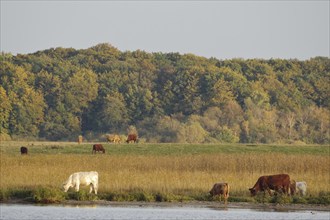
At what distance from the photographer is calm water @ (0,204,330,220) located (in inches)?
1067

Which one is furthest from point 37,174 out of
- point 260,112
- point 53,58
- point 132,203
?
point 53,58

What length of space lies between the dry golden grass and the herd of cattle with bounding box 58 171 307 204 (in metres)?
0.77

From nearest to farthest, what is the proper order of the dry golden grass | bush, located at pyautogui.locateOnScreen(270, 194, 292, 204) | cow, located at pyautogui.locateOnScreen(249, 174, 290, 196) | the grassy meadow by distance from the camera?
1. bush, located at pyautogui.locateOnScreen(270, 194, 292, 204)
2. the grassy meadow
3. cow, located at pyautogui.locateOnScreen(249, 174, 290, 196)
4. the dry golden grass

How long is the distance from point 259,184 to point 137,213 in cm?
520

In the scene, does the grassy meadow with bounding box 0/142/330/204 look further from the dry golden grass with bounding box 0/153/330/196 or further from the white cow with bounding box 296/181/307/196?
the white cow with bounding box 296/181/307/196

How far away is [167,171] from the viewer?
3847cm

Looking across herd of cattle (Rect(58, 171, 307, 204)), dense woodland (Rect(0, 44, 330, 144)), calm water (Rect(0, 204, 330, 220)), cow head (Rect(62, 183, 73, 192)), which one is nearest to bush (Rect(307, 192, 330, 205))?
herd of cattle (Rect(58, 171, 307, 204))

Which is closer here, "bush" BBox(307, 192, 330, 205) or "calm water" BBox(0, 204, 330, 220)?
"calm water" BBox(0, 204, 330, 220)

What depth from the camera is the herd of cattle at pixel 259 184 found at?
102 feet

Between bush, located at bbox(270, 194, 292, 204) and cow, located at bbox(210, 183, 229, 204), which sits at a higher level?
cow, located at bbox(210, 183, 229, 204)

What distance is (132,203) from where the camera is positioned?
30.5 metres

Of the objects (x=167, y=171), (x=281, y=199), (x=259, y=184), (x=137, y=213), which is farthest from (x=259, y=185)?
(x=167, y=171)

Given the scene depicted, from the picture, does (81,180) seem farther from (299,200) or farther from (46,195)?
(299,200)

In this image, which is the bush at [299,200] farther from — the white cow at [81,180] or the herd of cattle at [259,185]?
the white cow at [81,180]
